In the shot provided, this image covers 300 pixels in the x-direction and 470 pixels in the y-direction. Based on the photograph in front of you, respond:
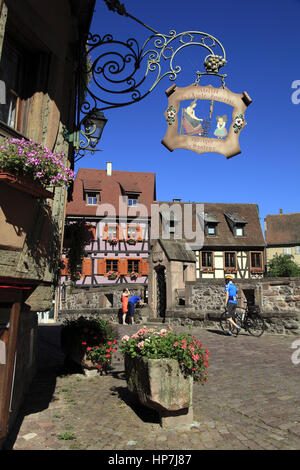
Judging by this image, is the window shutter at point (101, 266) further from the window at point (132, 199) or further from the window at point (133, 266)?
the window at point (132, 199)

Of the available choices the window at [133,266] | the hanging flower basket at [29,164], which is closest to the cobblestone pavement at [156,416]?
the hanging flower basket at [29,164]

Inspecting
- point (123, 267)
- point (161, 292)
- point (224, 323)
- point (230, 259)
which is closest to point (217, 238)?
point (230, 259)

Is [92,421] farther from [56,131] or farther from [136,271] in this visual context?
[136,271]

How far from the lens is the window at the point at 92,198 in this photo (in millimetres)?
33844

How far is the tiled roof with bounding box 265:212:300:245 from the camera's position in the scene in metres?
45.8

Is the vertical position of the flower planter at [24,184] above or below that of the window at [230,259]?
below

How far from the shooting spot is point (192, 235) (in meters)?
34.9

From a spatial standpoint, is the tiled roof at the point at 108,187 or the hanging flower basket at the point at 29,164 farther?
the tiled roof at the point at 108,187

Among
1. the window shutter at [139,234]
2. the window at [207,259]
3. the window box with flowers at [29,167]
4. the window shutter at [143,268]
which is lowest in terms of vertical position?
the window box with flowers at [29,167]

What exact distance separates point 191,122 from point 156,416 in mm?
3928

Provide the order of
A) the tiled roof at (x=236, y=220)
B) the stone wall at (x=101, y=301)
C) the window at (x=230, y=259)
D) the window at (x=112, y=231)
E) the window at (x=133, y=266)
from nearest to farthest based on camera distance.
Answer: the stone wall at (x=101, y=301)
the window at (x=133, y=266)
the window at (x=112, y=231)
the window at (x=230, y=259)
the tiled roof at (x=236, y=220)

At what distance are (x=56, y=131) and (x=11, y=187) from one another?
4.59 ft

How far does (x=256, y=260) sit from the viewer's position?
35.2 meters

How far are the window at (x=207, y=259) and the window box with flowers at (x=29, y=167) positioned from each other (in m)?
30.7
